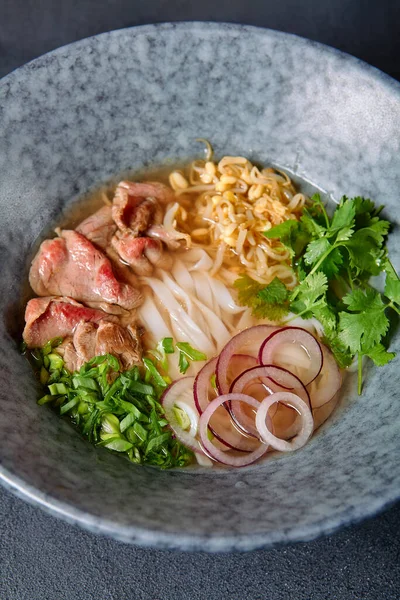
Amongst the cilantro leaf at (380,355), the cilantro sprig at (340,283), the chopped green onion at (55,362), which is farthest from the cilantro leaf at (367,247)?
the chopped green onion at (55,362)

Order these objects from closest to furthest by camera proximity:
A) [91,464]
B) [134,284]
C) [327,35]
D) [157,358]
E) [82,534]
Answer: [91,464] → [82,534] → [157,358] → [134,284] → [327,35]

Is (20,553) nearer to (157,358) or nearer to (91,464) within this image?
(91,464)

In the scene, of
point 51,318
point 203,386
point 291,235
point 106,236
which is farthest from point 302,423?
point 106,236

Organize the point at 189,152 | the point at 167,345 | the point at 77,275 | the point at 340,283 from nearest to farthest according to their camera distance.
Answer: the point at 167,345 → the point at 77,275 → the point at 340,283 → the point at 189,152

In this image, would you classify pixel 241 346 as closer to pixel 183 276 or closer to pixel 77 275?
pixel 183 276

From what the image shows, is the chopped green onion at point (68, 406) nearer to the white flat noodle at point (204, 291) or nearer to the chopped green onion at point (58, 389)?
the chopped green onion at point (58, 389)

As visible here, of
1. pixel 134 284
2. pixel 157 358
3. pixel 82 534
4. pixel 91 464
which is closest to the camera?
pixel 91 464

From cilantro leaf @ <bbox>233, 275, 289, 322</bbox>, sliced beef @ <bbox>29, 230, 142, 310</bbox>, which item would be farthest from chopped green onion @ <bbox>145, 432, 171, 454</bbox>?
cilantro leaf @ <bbox>233, 275, 289, 322</bbox>

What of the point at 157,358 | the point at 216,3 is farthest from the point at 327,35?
the point at 157,358

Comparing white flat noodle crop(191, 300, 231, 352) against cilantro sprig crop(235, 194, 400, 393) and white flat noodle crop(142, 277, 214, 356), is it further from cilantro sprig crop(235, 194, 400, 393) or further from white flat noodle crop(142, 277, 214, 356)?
cilantro sprig crop(235, 194, 400, 393)
